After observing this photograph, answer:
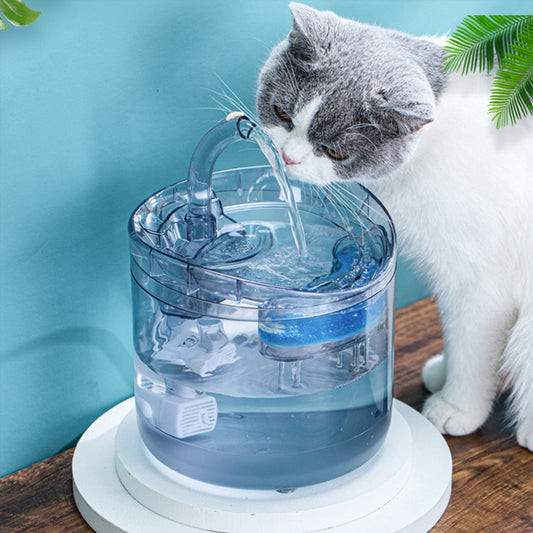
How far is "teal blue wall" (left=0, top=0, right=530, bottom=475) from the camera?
88 cm

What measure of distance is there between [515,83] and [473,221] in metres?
0.19

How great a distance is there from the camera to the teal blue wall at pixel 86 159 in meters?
0.88

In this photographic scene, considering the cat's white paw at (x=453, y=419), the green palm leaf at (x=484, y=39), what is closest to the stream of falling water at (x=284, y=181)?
the green palm leaf at (x=484, y=39)

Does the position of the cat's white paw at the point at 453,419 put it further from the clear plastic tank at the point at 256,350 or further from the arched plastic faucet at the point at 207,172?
the arched plastic faucet at the point at 207,172

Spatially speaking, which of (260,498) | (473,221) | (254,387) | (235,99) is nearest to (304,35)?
(235,99)

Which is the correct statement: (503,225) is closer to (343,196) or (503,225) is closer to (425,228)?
(425,228)

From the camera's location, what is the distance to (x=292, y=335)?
2.65 ft

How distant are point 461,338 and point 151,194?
506mm

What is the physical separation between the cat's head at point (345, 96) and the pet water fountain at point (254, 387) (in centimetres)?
6

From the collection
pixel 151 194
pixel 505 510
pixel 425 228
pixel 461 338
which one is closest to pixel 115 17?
pixel 151 194

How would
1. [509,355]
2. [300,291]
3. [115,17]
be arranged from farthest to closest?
[509,355]
[115,17]
[300,291]

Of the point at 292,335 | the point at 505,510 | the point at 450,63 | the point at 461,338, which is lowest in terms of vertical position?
the point at 505,510

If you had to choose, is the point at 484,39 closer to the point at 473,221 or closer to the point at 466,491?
the point at 473,221

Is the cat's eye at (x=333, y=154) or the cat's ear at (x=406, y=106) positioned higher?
the cat's ear at (x=406, y=106)
